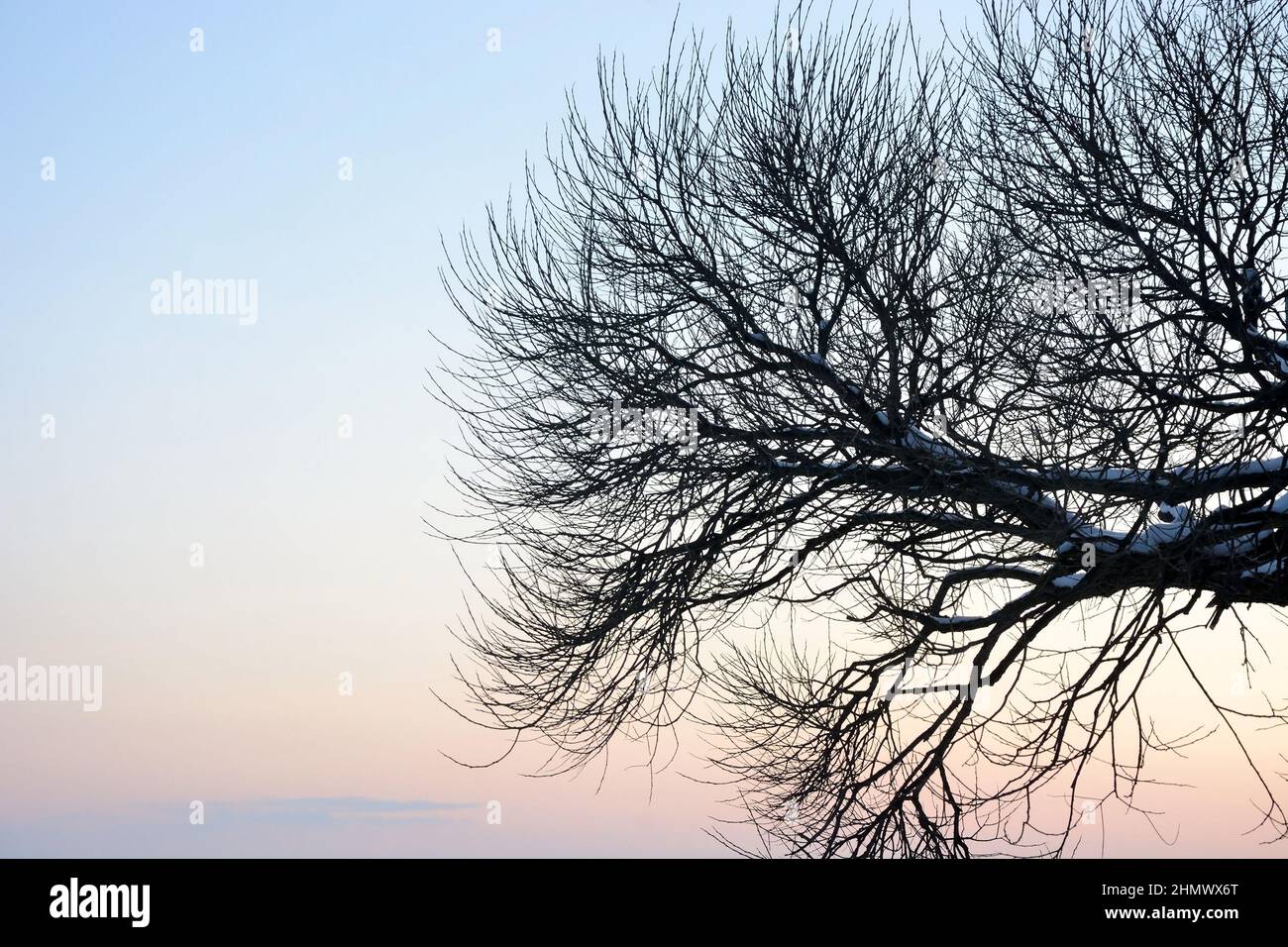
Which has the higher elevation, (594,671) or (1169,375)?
(1169,375)

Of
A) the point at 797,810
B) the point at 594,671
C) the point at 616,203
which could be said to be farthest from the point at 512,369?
the point at 797,810

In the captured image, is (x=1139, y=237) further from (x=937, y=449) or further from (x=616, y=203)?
(x=616, y=203)

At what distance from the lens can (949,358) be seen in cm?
967

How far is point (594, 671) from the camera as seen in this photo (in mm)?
10812

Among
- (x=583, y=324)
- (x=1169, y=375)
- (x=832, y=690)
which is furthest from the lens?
(x=832, y=690)
